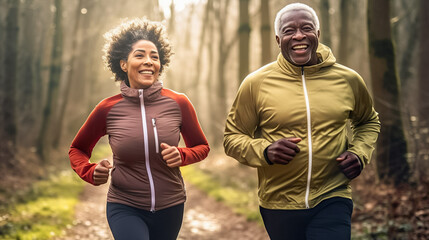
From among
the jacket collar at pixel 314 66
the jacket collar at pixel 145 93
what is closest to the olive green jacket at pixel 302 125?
the jacket collar at pixel 314 66

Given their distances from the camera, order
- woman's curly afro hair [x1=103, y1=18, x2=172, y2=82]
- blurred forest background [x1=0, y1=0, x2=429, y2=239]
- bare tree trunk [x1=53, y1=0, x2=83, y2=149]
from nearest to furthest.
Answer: woman's curly afro hair [x1=103, y1=18, x2=172, y2=82] < blurred forest background [x1=0, y1=0, x2=429, y2=239] < bare tree trunk [x1=53, y1=0, x2=83, y2=149]

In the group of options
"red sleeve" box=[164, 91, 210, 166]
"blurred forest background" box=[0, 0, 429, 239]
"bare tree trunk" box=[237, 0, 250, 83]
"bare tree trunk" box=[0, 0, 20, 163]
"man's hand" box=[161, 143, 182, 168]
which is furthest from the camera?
"bare tree trunk" box=[237, 0, 250, 83]

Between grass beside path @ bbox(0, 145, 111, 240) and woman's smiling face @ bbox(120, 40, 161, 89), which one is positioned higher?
woman's smiling face @ bbox(120, 40, 161, 89)

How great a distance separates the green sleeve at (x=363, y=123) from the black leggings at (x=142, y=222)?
149cm

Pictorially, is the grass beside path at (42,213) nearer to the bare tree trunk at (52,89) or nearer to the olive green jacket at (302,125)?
the bare tree trunk at (52,89)

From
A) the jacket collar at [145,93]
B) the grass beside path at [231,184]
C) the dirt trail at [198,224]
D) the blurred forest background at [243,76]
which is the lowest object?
the grass beside path at [231,184]

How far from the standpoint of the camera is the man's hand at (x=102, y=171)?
3777mm

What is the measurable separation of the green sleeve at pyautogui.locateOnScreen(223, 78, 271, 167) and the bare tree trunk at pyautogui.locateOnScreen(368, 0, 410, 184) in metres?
4.84

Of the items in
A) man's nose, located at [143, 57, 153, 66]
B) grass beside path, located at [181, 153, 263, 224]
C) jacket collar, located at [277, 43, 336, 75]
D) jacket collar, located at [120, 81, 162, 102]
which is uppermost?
man's nose, located at [143, 57, 153, 66]

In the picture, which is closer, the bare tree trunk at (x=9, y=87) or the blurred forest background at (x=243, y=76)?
the blurred forest background at (x=243, y=76)

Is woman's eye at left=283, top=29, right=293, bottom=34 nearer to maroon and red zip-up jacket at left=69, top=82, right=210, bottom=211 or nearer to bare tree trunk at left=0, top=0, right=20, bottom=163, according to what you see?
maroon and red zip-up jacket at left=69, top=82, right=210, bottom=211

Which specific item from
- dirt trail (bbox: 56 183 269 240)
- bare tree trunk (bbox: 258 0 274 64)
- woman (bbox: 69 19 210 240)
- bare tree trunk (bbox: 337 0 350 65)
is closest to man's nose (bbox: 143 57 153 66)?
woman (bbox: 69 19 210 240)

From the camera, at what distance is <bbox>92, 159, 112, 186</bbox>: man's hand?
3777 mm

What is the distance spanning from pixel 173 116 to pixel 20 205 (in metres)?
6.81
